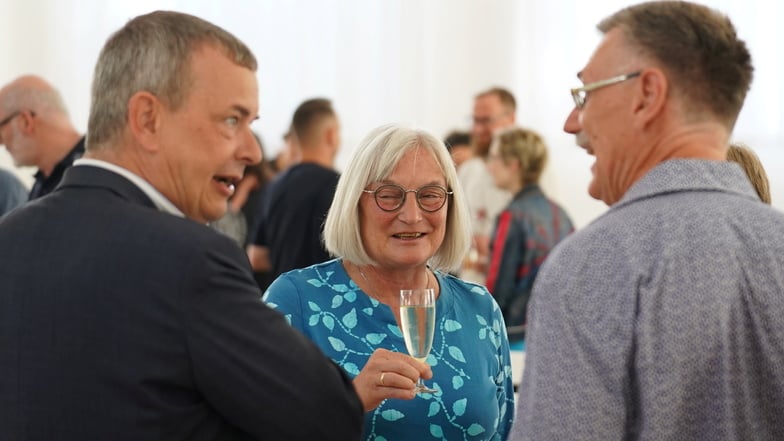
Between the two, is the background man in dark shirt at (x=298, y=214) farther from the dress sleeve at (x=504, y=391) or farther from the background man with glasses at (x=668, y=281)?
the background man with glasses at (x=668, y=281)

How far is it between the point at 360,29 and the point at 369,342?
683 cm

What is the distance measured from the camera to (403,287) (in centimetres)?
270

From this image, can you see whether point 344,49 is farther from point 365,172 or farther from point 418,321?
point 418,321

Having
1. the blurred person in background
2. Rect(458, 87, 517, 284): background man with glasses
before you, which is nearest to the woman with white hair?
the blurred person in background

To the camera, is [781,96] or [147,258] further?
[781,96]

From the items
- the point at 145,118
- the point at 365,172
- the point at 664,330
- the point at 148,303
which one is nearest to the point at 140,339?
the point at 148,303

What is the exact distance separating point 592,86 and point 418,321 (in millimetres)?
786

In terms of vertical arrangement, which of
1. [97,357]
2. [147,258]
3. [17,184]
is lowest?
[17,184]

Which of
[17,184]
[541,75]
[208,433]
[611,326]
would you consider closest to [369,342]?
[208,433]

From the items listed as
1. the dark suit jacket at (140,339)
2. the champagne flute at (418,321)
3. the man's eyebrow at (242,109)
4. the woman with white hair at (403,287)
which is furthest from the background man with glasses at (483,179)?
the dark suit jacket at (140,339)

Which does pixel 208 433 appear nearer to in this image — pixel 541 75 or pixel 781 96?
pixel 781 96

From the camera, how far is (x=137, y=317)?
163cm

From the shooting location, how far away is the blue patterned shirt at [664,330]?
60.2 inches

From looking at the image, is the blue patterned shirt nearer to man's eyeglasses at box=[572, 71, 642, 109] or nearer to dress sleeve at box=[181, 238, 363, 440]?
man's eyeglasses at box=[572, 71, 642, 109]
